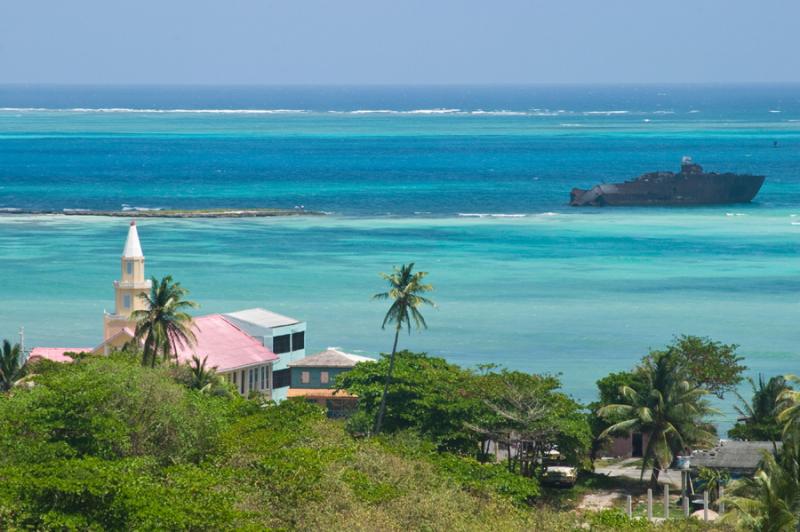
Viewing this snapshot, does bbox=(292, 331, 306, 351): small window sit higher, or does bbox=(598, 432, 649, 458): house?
bbox=(292, 331, 306, 351): small window

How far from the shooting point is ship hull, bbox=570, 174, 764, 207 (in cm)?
18388

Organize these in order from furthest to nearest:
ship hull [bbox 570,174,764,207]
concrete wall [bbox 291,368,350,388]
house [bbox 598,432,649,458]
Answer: ship hull [bbox 570,174,764,207] → concrete wall [bbox 291,368,350,388] → house [bbox 598,432,649,458]

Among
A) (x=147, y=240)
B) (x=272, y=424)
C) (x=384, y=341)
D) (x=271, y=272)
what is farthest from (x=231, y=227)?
(x=272, y=424)

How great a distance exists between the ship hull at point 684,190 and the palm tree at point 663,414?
124 metres

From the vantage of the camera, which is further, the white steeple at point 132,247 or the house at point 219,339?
the white steeple at point 132,247

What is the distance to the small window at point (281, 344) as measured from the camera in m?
79.5

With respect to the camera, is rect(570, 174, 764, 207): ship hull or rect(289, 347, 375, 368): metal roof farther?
rect(570, 174, 764, 207): ship hull

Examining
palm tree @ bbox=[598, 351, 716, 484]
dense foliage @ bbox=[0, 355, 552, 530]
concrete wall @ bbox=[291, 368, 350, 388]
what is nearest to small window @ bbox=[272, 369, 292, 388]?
concrete wall @ bbox=[291, 368, 350, 388]

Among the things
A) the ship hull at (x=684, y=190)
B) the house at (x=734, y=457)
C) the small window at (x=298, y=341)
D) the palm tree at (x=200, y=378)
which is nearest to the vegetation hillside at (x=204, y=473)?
the palm tree at (x=200, y=378)

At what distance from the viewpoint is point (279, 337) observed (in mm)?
79688

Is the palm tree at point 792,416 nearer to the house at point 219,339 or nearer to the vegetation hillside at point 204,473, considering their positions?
the vegetation hillside at point 204,473

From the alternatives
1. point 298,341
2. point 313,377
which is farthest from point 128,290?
point 298,341

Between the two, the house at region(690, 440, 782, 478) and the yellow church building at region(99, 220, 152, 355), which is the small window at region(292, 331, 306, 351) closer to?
the yellow church building at region(99, 220, 152, 355)

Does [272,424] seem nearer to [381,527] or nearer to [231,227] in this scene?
[381,527]
